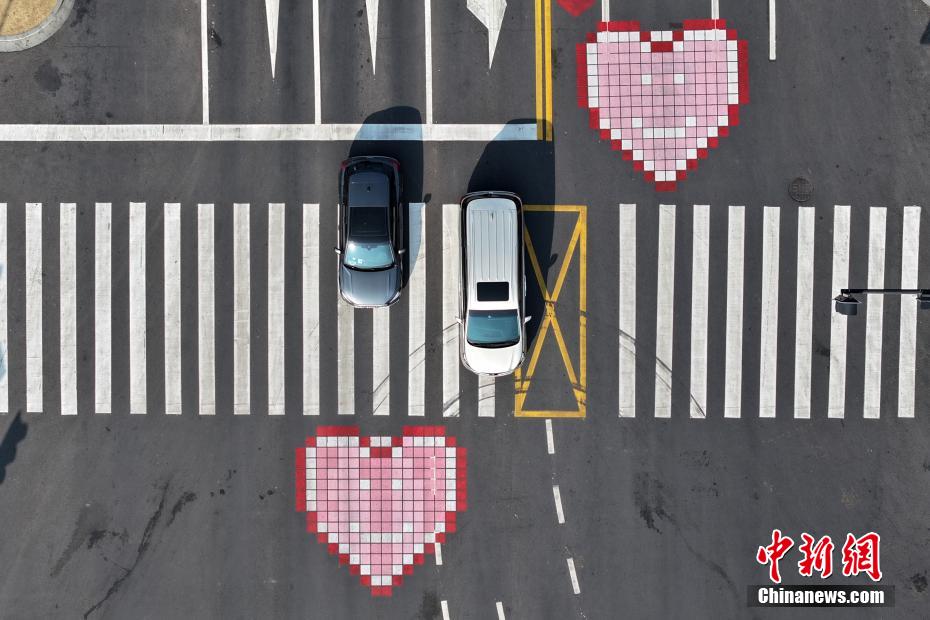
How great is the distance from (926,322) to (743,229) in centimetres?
468

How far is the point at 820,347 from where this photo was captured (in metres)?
14.2

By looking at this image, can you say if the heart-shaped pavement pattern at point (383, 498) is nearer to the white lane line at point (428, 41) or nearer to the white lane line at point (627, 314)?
the white lane line at point (627, 314)

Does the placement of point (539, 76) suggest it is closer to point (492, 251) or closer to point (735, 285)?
point (492, 251)

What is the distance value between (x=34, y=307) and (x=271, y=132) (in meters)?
6.77

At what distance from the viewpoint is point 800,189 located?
14.2 meters

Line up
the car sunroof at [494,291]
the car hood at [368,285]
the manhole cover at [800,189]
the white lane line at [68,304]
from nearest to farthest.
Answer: the car sunroof at [494,291], the car hood at [368,285], the manhole cover at [800,189], the white lane line at [68,304]

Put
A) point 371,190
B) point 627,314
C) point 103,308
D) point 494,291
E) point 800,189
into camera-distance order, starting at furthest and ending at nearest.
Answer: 1. point 103,308
2. point 627,314
3. point 800,189
4. point 371,190
5. point 494,291

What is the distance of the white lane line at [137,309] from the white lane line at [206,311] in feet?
4.21

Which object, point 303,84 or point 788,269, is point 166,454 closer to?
point 303,84

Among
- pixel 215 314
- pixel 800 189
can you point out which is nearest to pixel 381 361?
pixel 215 314

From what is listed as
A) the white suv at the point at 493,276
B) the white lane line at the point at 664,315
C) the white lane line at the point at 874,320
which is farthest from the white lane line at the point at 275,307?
the white lane line at the point at 874,320

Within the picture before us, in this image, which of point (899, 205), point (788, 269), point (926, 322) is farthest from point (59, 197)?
point (926, 322)

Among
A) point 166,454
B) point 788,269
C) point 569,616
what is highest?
point 788,269

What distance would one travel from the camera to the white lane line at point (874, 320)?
1419 cm
